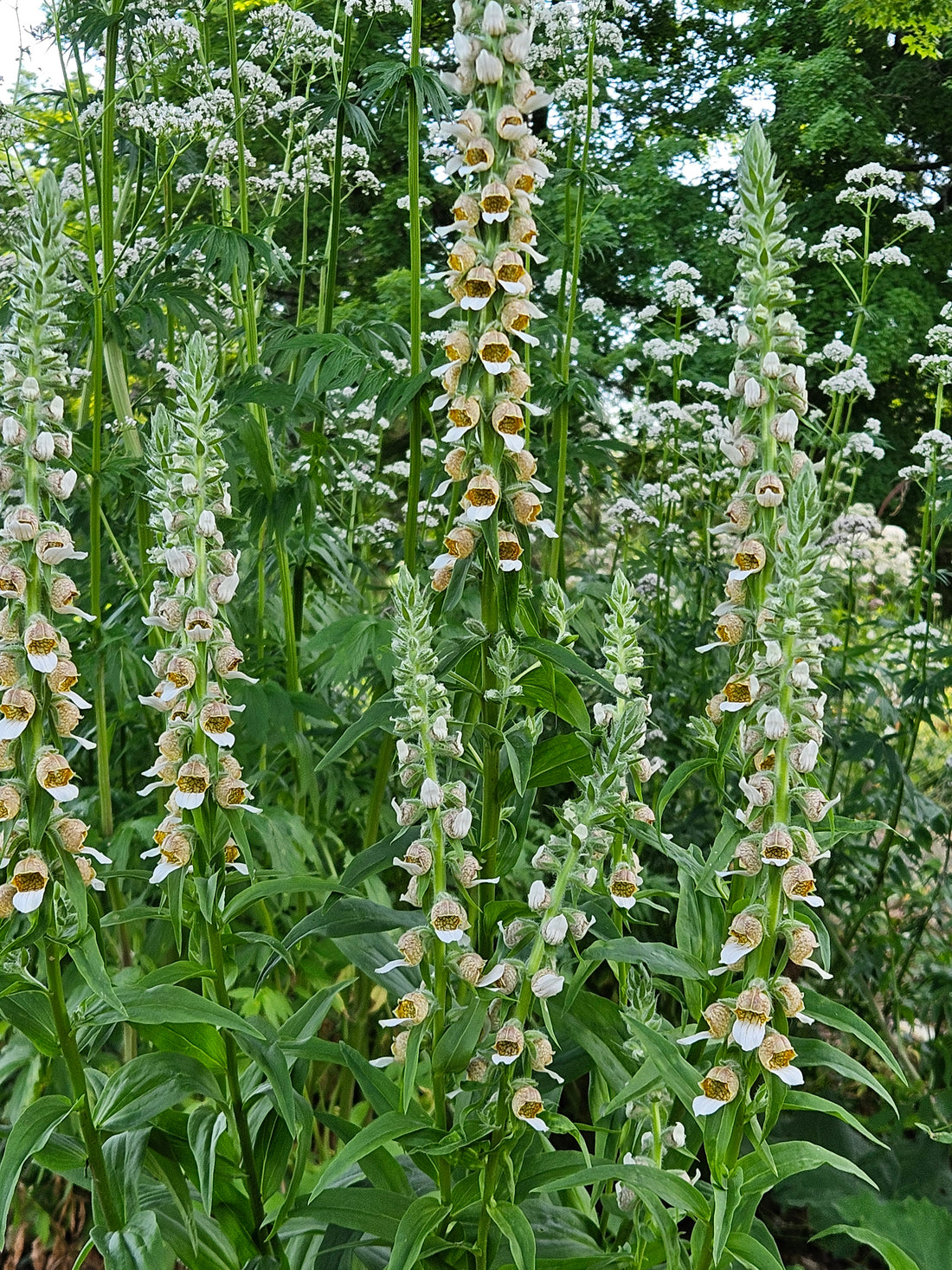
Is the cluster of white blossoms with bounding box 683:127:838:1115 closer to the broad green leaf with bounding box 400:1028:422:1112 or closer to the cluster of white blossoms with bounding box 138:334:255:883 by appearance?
the broad green leaf with bounding box 400:1028:422:1112

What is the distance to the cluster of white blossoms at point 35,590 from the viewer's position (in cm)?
152

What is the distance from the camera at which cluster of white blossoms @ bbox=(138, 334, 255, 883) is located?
64.2 inches

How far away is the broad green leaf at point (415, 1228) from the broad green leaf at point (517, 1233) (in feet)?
0.31

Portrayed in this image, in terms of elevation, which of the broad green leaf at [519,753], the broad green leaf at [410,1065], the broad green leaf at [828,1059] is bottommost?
the broad green leaf at [410,1065]

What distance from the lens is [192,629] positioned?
1624mm

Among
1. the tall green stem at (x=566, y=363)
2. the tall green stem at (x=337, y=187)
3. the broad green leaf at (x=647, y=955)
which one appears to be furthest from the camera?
the tall green stem at (x=566, y=363)

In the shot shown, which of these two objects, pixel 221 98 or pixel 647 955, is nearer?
pixel 647 955

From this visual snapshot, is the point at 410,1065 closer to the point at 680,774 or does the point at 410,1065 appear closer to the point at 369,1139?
the point at 369,1139

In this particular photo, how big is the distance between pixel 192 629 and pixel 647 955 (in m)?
0.83

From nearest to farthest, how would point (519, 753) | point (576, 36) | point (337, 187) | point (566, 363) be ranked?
point (519, 753) → point (337, 187) → point (566, 363) → point (576, 36)

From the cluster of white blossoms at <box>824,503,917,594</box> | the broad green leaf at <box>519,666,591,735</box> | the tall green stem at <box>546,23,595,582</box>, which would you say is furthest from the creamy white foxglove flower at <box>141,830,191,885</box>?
the cluster of white blossoms at <box>824,503,917,594</box>

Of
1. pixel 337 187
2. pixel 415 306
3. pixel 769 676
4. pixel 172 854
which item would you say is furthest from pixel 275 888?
pixel 337 187

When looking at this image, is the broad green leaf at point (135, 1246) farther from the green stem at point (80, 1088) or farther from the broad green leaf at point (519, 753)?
the broad green leaf at point (519, 753)

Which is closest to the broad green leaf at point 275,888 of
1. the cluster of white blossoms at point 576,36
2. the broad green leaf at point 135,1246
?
the broad green leaf at point 135,1246
